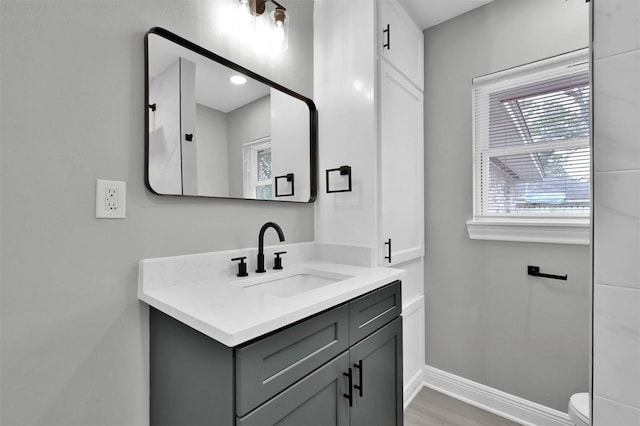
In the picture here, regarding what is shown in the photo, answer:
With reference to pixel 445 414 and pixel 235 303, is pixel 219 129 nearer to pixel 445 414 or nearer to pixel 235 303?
pixel 235 303

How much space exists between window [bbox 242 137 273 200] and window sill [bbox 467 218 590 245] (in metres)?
1.36

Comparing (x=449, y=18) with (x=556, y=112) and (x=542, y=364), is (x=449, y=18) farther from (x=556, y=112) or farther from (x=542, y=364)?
(x=542, y=364)

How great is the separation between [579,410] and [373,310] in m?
1.04

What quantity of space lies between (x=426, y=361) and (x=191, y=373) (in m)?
1.84

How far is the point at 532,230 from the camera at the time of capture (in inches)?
69.4

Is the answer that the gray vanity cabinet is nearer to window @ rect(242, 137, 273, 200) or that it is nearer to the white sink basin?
the white sink basin

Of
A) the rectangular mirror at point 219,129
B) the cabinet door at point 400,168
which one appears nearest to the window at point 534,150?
the cabinet door at point 400,168

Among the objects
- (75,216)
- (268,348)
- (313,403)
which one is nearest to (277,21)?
(75,216)

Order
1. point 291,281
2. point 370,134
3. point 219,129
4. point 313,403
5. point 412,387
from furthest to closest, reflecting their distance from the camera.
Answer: point 412,387 < point 370,134 < point 291,281 < point 219,129 < point 313,403

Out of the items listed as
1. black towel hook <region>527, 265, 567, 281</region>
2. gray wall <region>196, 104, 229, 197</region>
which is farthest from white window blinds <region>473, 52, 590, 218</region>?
gray wall <region>196, 104, 229, 197</region>

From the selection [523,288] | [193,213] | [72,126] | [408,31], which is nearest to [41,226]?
[72,126]

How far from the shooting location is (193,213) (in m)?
1.25

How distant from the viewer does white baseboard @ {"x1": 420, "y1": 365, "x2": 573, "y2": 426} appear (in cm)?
173

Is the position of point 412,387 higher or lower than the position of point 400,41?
lower
